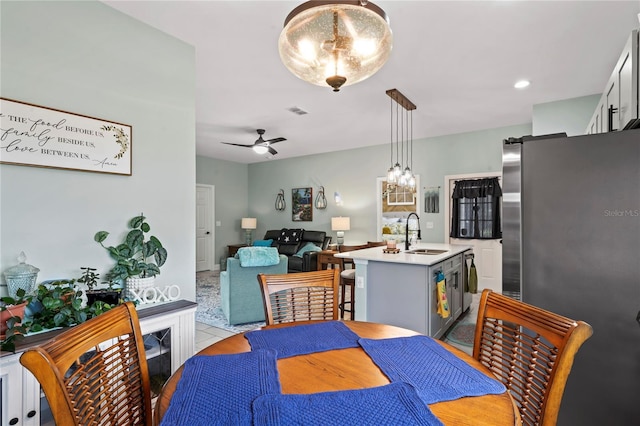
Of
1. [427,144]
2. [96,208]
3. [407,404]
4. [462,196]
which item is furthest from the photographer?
[427,144]

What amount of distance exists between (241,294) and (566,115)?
14.5 feet

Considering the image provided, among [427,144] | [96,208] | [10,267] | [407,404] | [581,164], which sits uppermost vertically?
[427,144]

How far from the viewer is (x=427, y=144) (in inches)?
237

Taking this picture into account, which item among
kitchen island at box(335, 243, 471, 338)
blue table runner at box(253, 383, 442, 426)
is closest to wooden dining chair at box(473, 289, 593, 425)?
blue table runner at box(253, 383, 442, 426)

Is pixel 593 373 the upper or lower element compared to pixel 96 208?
lower

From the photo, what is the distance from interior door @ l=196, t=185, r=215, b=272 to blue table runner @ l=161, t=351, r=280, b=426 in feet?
22.3

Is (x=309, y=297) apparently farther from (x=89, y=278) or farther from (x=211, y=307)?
(x=211, y=307)

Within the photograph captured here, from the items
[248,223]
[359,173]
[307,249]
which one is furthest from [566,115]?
[248,223]

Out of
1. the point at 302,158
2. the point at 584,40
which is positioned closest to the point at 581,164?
the point at 584,40

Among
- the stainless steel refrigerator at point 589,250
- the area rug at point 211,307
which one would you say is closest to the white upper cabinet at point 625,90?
the stainless steel refrigerator at point 589,250

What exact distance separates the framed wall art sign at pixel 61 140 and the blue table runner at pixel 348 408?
1.86 meters

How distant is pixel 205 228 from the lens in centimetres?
767

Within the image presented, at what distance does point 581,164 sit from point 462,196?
417 cm

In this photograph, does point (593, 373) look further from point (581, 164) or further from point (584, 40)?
point (584, 40)
